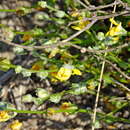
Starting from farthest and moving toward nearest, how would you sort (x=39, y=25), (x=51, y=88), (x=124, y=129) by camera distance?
(x=39, y=25) → (x=51, y=88) → (x=124, y=129)

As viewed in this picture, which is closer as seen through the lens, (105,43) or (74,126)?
(105,43)

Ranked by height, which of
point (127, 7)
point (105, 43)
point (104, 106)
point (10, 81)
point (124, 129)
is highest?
point (127, 7)

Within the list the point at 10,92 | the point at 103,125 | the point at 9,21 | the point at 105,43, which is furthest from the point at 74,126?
the point at 9,21

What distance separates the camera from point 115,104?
1532mm

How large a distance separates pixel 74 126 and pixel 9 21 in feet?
2.59

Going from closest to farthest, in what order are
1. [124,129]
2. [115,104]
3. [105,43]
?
[105,43]
[115,104]
[124,129]

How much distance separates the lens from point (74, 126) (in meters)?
1.75

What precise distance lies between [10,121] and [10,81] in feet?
0.79

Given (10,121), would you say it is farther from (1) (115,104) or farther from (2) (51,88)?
(1) (115,104)

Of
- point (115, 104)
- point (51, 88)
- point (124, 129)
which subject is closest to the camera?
point (115, 104)

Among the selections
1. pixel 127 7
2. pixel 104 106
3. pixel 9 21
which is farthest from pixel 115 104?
pixel 9 21

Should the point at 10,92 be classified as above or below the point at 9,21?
below

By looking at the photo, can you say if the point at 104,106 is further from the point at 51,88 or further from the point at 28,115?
the point at 28,115

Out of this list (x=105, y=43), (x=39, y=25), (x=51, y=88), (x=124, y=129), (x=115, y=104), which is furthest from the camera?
(x=39, y=25)
